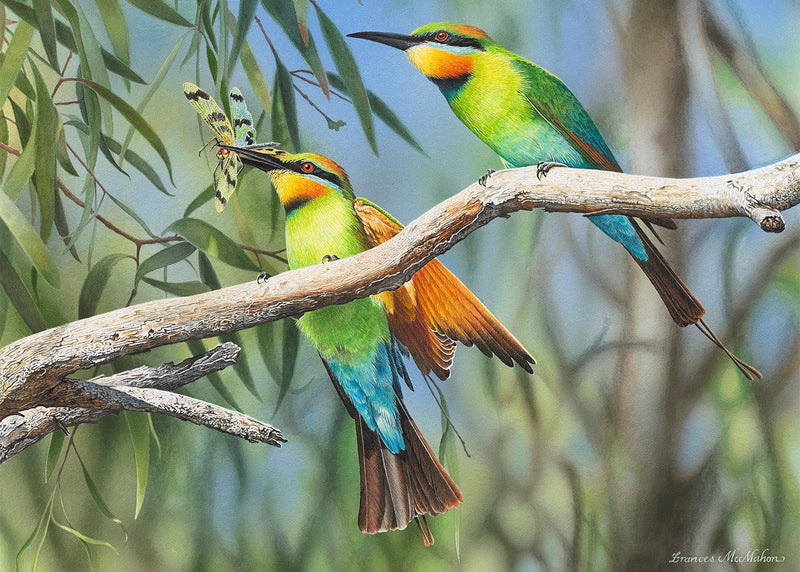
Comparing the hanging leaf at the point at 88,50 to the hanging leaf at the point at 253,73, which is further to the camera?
the hanging leaf at the point at 253,73

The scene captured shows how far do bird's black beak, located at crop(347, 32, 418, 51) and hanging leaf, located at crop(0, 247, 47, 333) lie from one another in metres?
0.82

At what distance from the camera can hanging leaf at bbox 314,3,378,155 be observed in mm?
1333

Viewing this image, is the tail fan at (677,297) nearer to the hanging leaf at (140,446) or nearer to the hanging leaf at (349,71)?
the hanging leaf at (349,71)

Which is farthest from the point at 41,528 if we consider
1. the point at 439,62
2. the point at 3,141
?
the point at 439,62

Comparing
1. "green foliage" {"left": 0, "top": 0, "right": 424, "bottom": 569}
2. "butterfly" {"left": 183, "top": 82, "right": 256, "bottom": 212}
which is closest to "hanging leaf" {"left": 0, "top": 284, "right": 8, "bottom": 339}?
"green foliage" {"left": 0, "top": 0, "right": 424, "bottom": 569}

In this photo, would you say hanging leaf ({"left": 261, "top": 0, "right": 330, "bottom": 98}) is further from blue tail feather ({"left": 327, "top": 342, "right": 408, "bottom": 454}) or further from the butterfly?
blue tail feather ({"left": 327, "top": 342, "right": 408, "bottom": 454})

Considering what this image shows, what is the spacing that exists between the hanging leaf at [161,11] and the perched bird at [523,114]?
38 centimetres

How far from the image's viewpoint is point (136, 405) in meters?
1.08

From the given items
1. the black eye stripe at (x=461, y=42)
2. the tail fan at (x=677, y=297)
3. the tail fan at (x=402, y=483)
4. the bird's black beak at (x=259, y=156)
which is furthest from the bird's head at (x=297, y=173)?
the tail fan at (x=677, y=297)

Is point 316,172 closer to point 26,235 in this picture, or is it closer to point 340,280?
point 340,280

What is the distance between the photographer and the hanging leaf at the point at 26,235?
3.69ft

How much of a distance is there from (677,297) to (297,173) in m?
0.77

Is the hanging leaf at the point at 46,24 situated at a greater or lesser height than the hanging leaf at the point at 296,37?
greater
